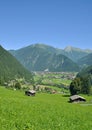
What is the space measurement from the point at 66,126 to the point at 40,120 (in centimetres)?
296

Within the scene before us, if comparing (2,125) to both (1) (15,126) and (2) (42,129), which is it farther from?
(2) (42,129)

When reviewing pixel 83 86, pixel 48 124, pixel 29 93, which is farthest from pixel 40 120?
pixel 83 86

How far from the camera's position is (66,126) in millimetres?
30375

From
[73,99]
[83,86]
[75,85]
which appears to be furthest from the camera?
[83,86]

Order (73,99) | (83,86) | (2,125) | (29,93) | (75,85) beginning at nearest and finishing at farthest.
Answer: (2,125)
(73,99)
(29,93)
(75,85)
(83,86)

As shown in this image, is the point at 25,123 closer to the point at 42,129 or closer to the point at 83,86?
the point at 42,129

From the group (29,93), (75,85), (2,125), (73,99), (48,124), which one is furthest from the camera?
(75,85)

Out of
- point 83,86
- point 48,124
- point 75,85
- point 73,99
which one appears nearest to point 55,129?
point 48,124

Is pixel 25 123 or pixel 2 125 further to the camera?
pixel 25 123

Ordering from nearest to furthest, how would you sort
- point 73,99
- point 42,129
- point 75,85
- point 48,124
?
point 42,129 → point 48,124 → point 73,99 → point 75,85

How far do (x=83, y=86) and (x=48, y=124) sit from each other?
141 m

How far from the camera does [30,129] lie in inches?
966

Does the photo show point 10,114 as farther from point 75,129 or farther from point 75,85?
point 75,85

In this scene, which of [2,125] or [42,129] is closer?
[2,125]
